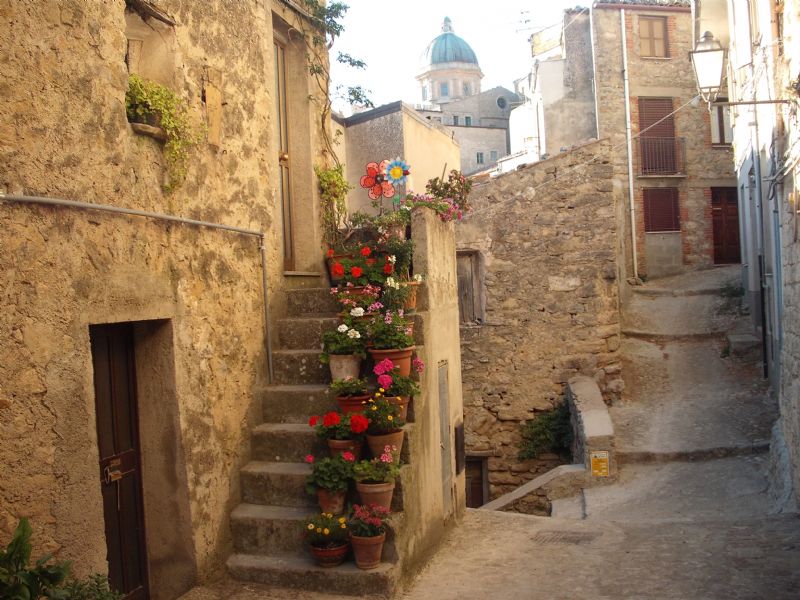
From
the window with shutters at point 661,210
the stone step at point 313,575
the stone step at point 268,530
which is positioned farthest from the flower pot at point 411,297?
the window with shutters at point 661,210

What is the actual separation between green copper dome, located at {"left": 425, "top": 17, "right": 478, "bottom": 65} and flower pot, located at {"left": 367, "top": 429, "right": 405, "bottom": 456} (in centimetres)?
5250

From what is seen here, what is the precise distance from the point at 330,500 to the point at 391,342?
1225mm

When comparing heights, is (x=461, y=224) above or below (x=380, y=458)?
above

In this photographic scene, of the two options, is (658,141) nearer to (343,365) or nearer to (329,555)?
(343,365)

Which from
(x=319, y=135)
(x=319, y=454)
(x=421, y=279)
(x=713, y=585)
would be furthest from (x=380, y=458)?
(x=319, y=135)

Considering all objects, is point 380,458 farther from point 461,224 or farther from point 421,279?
point 461,224

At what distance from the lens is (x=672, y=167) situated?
2128 cm

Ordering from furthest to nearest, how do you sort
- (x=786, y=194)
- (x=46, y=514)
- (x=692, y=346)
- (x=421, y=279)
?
1. (x=692, y=346)
2. (x=786, y=194)
3. (x=421, y=279)
4. (x=46, y=514)

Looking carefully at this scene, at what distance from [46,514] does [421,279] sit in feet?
11.5

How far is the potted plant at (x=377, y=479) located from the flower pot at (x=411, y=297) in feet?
4.69

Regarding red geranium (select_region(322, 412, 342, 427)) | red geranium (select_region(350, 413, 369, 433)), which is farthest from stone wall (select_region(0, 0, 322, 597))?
red geranium (select_region(350, 413, 369, 433))

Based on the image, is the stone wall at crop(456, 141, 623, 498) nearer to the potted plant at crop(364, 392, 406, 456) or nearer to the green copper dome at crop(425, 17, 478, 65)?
the potted plant at crop(364, 392, 406, 456)

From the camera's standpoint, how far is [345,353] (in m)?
5.49

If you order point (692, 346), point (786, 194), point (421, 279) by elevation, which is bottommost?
point (692, 346)
